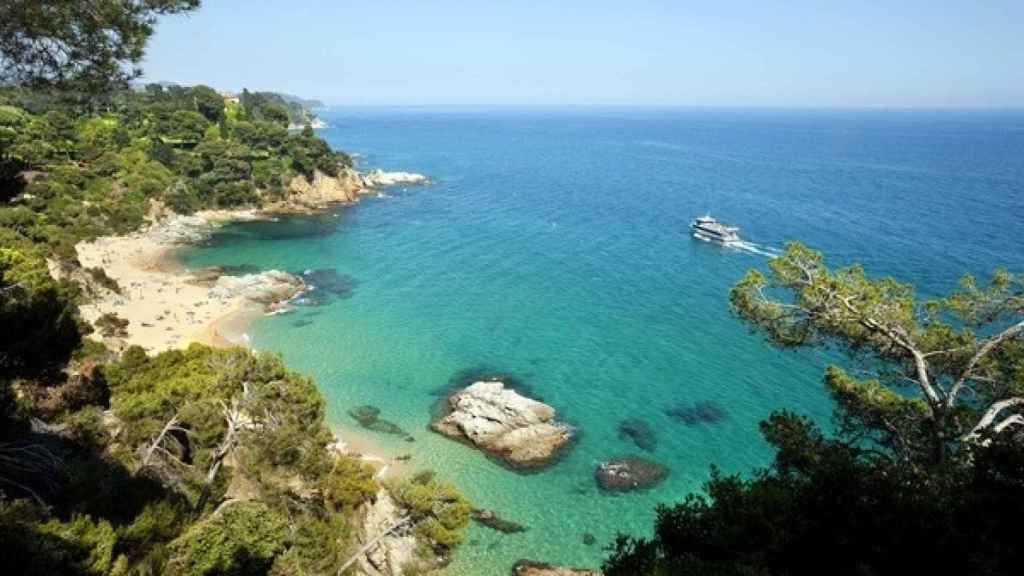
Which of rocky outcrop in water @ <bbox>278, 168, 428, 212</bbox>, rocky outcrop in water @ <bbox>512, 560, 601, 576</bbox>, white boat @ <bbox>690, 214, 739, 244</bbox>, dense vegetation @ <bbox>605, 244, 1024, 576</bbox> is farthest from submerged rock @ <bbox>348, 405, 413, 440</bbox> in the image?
rocky outcrop in water @ <bbox>278, 168, 428, 212</bbox>

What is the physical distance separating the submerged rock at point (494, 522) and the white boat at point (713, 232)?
48.3 m

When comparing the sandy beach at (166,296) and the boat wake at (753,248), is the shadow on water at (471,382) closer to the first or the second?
the sandy beach at (166,296)

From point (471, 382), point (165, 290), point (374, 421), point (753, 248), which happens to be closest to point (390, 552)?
point (374, 421)

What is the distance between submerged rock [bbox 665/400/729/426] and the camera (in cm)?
3188

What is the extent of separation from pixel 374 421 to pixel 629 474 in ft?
43.6

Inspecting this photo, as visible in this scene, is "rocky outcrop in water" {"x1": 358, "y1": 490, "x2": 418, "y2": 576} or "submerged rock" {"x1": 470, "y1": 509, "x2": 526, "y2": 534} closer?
"rocky outcrop in water" {"x1": 358, "y1": 490, "x2": 418, "y2": 576}

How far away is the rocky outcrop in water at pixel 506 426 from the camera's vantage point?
2812 cm

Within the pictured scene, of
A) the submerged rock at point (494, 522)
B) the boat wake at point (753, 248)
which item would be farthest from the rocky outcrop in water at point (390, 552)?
the boat wake at point (753, 248)

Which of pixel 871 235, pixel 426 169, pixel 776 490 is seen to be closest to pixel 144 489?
pixel 776 490

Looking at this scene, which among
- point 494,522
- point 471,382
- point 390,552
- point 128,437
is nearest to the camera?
point 128,437

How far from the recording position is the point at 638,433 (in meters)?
30.5

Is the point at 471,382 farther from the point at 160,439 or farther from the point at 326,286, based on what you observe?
the point at 326,286

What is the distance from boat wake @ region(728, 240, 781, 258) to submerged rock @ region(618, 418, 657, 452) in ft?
118

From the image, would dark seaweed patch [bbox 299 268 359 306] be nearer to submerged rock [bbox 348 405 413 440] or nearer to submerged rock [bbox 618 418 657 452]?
submerged rock [bbox 348 405 413 440]
